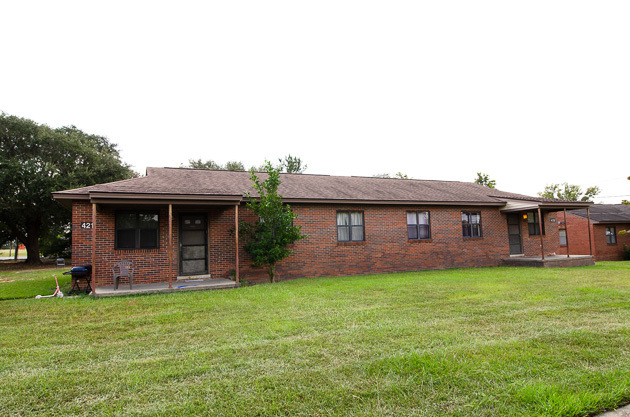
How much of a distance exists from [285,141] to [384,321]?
126 feet

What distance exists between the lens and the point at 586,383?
10.5ft

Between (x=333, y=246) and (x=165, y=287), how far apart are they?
18.7ft

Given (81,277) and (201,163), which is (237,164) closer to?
(201,163)

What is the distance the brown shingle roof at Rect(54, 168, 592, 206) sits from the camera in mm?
10086

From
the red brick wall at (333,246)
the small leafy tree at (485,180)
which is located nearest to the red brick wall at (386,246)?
the red brick wall at (333,246)

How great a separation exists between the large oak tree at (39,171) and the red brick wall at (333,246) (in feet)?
53.8

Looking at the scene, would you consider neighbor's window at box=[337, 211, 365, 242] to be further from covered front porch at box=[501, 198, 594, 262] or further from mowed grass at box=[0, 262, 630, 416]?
covered front porch at box=[501, 198, 594, 262]

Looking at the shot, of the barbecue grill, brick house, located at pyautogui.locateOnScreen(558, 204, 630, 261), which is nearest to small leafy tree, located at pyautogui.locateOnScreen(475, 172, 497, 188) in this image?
brick house, located at pyautogui.locateOnScreen(558, 204, 630, 261)

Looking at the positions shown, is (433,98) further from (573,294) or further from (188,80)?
(573,294)

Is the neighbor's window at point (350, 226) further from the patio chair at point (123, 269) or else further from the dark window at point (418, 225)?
the patio chair at point (123, 269)

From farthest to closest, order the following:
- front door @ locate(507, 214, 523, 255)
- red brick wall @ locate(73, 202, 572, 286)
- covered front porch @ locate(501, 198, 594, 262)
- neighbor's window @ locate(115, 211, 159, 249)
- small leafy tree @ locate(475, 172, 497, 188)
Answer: small leafy tree @ locate(475, 172, 497, 188)
front door @ locate(507, 214, 523, 255)
covered front porch @ locate(501, 198, 594, 262)
neighbor's window @ locate(115, 211, 159, 249)
red brick wall @ locate(73, 202, 572, 286)

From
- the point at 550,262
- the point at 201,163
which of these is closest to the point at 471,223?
the point at 550,262

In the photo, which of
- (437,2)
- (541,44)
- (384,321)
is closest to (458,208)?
(541,44)

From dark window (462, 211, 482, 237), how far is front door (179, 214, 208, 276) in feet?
34.0
